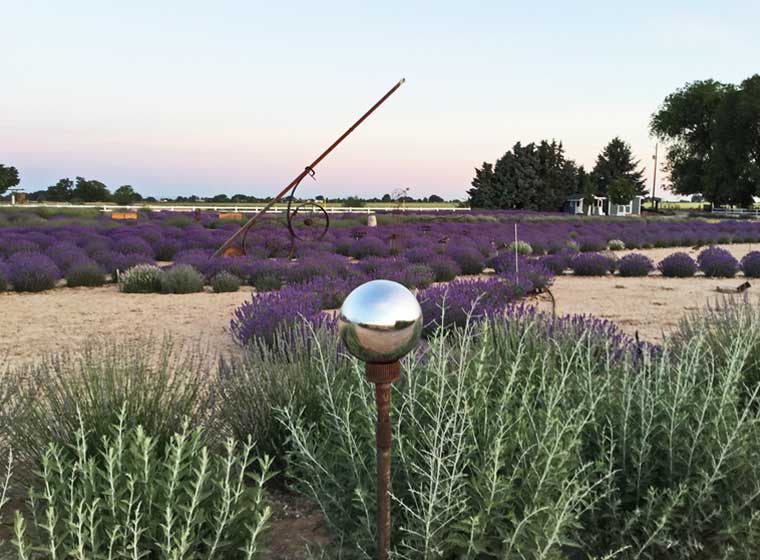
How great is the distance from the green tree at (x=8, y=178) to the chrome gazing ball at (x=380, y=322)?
7169 centimetres

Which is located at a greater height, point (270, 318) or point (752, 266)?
point (270, 318)

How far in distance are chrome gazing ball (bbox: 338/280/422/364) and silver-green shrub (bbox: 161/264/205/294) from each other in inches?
396

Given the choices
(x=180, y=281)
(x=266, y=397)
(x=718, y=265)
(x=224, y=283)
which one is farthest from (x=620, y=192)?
(x=266, y=397)

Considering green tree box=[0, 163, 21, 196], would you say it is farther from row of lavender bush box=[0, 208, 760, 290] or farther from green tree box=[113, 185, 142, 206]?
row of lavender bush box=[0, 208, 760, 290]

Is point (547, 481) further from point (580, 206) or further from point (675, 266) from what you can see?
point (580, 206)

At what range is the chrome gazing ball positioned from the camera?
5.64 ft

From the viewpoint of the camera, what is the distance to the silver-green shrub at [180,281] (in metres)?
11.2

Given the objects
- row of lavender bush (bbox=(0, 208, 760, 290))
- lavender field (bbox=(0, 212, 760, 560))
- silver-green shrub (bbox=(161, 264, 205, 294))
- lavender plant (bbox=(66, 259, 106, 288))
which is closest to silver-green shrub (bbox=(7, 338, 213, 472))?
lavender field (bbox=(0, 212, 760, 560))

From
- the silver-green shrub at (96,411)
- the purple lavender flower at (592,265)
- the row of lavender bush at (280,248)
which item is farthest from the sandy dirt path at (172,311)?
the silver-green shrub at (96,411)

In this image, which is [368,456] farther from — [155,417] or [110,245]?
[110,245]

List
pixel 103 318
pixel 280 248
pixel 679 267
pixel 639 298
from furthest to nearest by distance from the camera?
pixel 280 248, pixel 679 267, pixel 639 298, pixel 103 318

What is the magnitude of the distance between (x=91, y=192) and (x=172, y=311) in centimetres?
6486

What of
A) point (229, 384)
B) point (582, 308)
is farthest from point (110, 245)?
point (229, 384)

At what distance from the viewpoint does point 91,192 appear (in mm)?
67000
